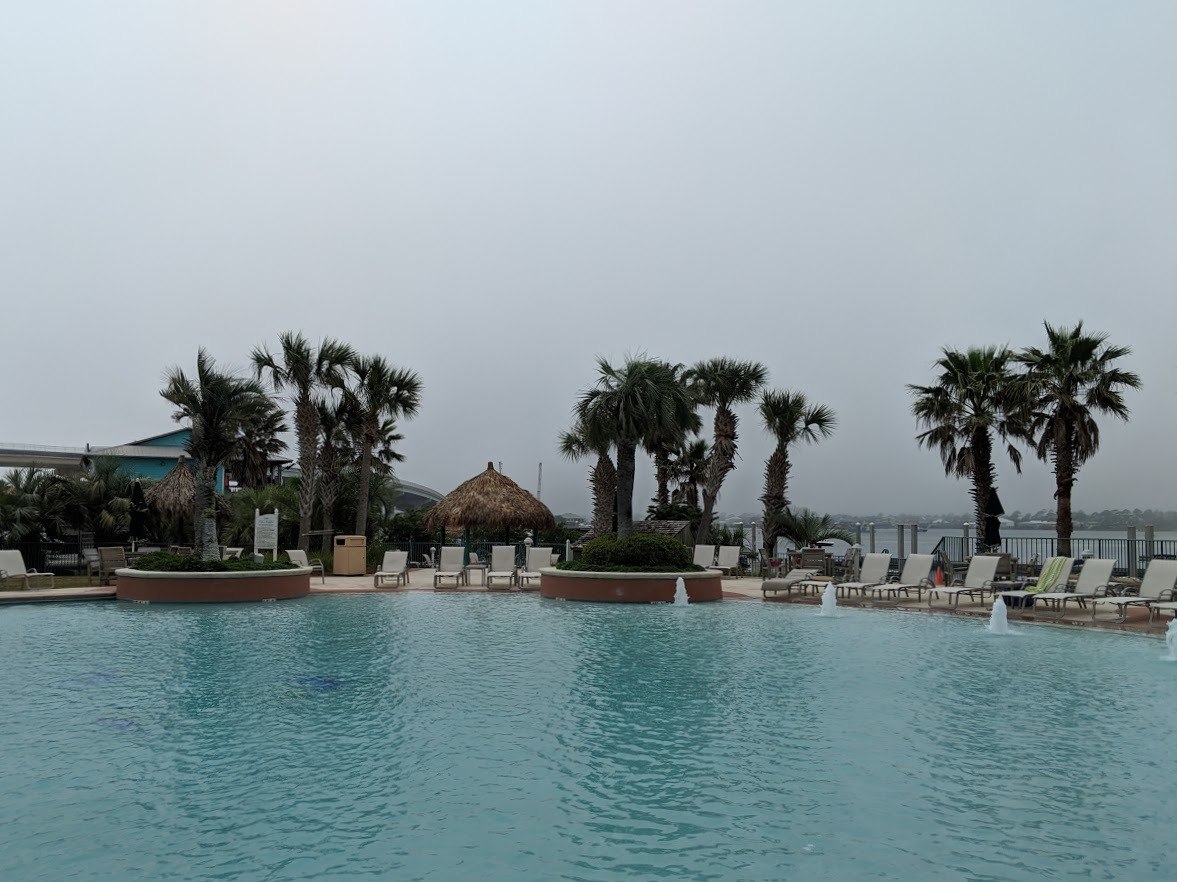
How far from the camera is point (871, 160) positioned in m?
20.8

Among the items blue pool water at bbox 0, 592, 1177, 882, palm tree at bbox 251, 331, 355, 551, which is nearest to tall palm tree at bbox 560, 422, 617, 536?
palm tree at bbox 251, 331, 355, 551

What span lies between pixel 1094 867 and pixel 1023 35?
60.5 ft

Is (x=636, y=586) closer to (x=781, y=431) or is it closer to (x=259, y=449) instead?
(x=781, y=431)

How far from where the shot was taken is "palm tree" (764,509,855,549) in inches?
1117

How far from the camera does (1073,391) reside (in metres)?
21.1

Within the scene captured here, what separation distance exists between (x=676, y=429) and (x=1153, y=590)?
11288mm

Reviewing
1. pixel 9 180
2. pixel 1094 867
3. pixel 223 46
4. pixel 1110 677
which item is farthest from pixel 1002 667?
pixel 9 180

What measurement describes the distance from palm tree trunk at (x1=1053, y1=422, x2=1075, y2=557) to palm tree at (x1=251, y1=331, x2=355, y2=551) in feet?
68.3

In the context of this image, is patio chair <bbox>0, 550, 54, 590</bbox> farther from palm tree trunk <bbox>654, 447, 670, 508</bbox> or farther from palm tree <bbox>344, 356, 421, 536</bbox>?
palm tree trunk <bbox>654, 447, 670, 508</bbox>

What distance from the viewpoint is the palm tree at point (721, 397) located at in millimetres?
27906

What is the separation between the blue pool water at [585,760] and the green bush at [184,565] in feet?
18.8

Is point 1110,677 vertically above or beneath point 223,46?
beneath

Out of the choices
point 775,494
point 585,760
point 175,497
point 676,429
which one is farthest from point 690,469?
point 585,760

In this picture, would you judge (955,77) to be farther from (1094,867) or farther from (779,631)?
(1094,867)
